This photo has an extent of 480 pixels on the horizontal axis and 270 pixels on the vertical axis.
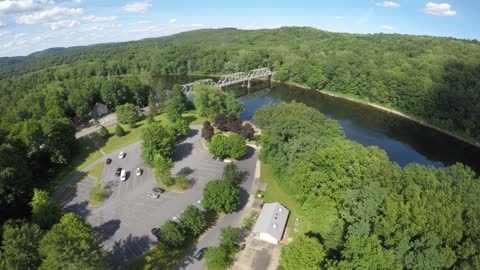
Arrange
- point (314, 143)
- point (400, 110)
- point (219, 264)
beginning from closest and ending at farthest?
point (219, 264), point (314, 143), point (400, 110)

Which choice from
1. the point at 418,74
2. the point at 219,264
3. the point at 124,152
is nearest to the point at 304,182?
the point at 219,264

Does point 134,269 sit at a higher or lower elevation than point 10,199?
lower

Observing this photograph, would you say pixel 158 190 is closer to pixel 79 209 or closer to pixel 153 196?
pixel 153 196

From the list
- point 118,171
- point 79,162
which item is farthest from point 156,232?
point 79,162

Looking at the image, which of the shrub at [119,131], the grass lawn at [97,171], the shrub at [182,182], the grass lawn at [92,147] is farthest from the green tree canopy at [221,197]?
the shrub at [119,131]

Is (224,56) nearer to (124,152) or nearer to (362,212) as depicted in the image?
(124,152)

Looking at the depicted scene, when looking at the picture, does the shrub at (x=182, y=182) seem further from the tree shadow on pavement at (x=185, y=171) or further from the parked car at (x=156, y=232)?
the parked car at (x=156, y=232)

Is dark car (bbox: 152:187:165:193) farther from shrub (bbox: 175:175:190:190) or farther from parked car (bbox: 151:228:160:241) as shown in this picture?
parked car (bbox: 151:228:160:241)
